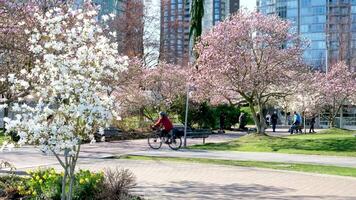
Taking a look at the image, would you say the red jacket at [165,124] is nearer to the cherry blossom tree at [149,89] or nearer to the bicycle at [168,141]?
the bicycle at [168,141]

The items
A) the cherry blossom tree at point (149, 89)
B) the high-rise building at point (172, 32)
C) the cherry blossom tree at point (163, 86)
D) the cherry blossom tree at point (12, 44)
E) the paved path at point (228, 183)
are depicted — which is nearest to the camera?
the paved path at point (228, 183)

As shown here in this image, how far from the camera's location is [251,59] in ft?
95.4

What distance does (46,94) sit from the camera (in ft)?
25.4

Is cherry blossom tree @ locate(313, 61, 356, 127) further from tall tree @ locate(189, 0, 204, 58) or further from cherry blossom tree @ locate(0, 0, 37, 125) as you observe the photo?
cherry blossom tree @ locate(0, 0, 37, 125)

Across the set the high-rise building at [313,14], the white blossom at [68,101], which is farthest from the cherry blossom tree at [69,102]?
the high-rise building at [313,14]

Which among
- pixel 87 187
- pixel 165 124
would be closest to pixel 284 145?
pixel 165 124

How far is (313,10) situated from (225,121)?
90.4m

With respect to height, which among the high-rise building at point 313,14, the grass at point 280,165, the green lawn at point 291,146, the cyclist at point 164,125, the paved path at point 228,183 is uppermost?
the high-rise building at point 313,14

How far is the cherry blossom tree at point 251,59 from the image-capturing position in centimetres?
2850

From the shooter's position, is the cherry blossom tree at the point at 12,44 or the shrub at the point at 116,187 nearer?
the shrub at the point at 116,187

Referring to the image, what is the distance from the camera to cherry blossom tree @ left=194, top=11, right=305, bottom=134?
28500 millimetres

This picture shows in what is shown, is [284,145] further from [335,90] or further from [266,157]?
[335,90]

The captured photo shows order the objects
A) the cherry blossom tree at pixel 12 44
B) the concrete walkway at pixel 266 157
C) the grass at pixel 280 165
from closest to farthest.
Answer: the cherry blossom tree at pixel 12 44 < the grass at pixel 280 165 < the concrete walkway at pixel 266 157

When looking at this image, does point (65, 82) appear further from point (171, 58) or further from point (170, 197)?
point (171, 58)
